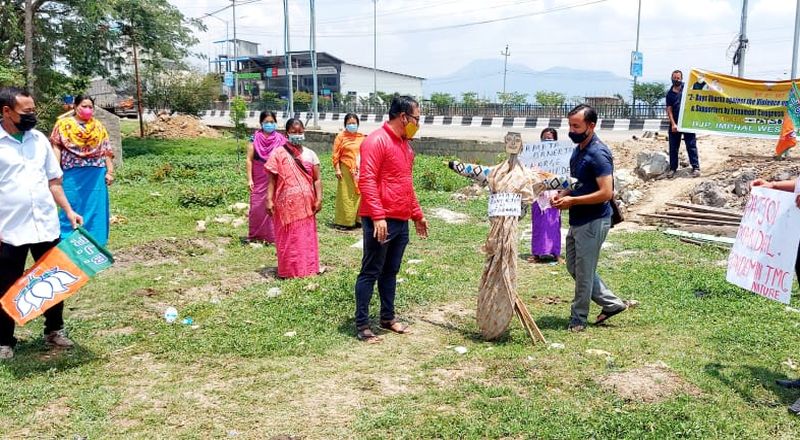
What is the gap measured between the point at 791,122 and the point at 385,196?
8156 mm

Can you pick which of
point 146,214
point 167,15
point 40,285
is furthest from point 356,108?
point 40,285

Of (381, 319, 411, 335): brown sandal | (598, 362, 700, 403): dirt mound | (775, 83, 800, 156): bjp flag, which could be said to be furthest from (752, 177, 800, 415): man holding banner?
(775, 83, 800, 156): bjp flag

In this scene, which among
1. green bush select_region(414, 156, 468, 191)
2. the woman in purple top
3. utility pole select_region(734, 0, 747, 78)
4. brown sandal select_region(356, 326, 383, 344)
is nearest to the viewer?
brown sandal select_region(356, 326, 383, 344)

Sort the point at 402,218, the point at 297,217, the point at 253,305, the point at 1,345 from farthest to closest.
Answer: the point at 297,217 < the point at 253,305 < the point at 402,218 < the point at 1,345

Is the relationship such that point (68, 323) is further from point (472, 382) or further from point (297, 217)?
point (472, 382)

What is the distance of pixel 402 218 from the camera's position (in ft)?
16.9

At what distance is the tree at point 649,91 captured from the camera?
117 ft

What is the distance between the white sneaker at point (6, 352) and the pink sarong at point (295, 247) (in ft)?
9.10

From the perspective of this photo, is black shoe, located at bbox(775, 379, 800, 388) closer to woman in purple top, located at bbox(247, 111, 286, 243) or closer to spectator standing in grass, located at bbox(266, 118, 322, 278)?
spectator standing in grass, located at bbox(266, 118, 322, 278)

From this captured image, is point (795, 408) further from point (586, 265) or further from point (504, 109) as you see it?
point (504, 109)

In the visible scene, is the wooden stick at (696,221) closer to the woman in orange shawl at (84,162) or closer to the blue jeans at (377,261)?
the blue jeans at (377,261)

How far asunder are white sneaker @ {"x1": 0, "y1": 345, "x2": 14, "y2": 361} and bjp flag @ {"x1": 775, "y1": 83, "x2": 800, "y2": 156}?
10.3m

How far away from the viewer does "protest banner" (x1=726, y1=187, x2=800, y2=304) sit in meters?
4.08

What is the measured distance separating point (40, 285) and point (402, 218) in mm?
2542
